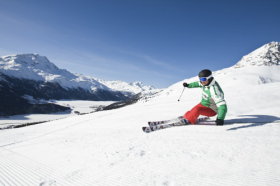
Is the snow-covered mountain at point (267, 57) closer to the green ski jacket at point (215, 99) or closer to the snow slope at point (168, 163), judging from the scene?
the green ski jacket at point (215, 99)

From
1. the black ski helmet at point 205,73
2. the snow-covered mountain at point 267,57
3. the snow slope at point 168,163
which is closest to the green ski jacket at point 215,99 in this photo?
the black ski helmet at point 205,73

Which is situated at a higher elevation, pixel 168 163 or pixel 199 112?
pixel 199 112

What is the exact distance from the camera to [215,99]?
5.73 m

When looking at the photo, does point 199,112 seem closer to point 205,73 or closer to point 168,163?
point 205,73

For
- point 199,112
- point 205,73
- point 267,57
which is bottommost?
point 199,112

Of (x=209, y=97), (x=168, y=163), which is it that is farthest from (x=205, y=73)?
(x=168, y=163)

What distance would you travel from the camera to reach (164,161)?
3242 mm

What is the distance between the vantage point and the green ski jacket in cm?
A: 542

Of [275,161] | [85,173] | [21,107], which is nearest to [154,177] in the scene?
[85,173]

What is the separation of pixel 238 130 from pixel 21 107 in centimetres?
22264

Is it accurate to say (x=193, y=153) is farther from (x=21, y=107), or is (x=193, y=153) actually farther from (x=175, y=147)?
(x=21, y=107)

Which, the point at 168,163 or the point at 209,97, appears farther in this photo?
the point at 209,97

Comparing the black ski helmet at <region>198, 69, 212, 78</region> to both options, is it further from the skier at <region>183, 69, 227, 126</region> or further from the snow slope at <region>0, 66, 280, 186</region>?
the snow slope at <region>0, 66, 280, 186</region>

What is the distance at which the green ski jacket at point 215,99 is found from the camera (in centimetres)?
542
